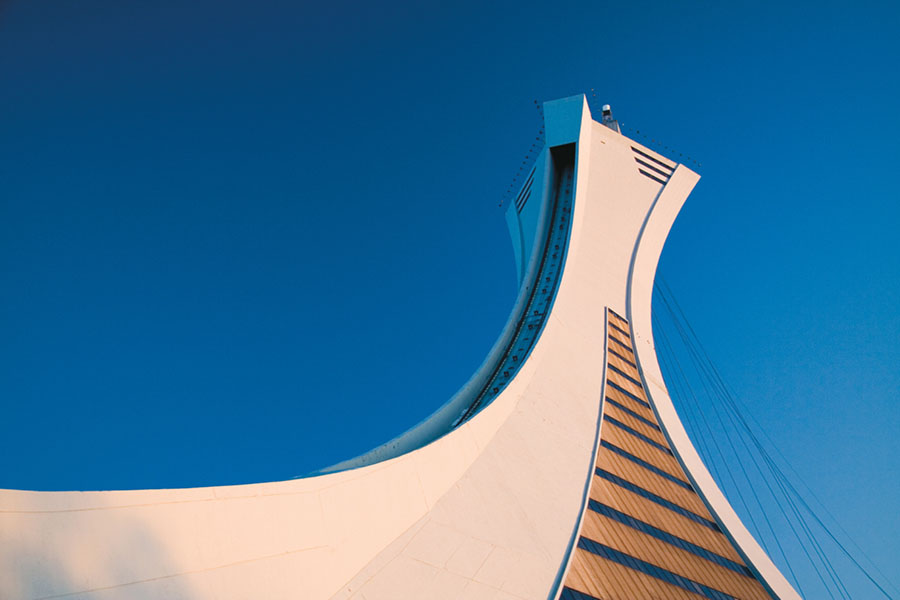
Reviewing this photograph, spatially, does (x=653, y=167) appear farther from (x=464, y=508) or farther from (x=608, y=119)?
(x=464, y=508)

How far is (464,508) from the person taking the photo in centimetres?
1141

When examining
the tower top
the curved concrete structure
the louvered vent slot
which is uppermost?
the tower top

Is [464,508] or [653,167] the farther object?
[653,167]

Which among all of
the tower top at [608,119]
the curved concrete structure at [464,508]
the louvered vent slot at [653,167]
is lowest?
the curved concrete structure at [464,508]

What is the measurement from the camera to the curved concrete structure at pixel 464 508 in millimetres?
6188

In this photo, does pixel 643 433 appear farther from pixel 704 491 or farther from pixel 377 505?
pixel 377 505

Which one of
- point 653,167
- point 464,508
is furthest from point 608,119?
point 464,508

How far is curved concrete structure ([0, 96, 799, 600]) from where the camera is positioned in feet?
20.3

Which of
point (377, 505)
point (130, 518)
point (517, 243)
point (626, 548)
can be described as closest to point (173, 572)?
point (130, 518)

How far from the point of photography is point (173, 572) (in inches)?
261

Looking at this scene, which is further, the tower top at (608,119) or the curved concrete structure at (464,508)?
the tower top at (608,119)

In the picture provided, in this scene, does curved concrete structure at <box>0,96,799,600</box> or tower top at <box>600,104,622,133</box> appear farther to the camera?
tower top at <box>600,104,622,133</box>

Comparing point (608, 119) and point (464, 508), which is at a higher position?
point (608, 119)

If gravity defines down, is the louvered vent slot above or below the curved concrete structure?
above
